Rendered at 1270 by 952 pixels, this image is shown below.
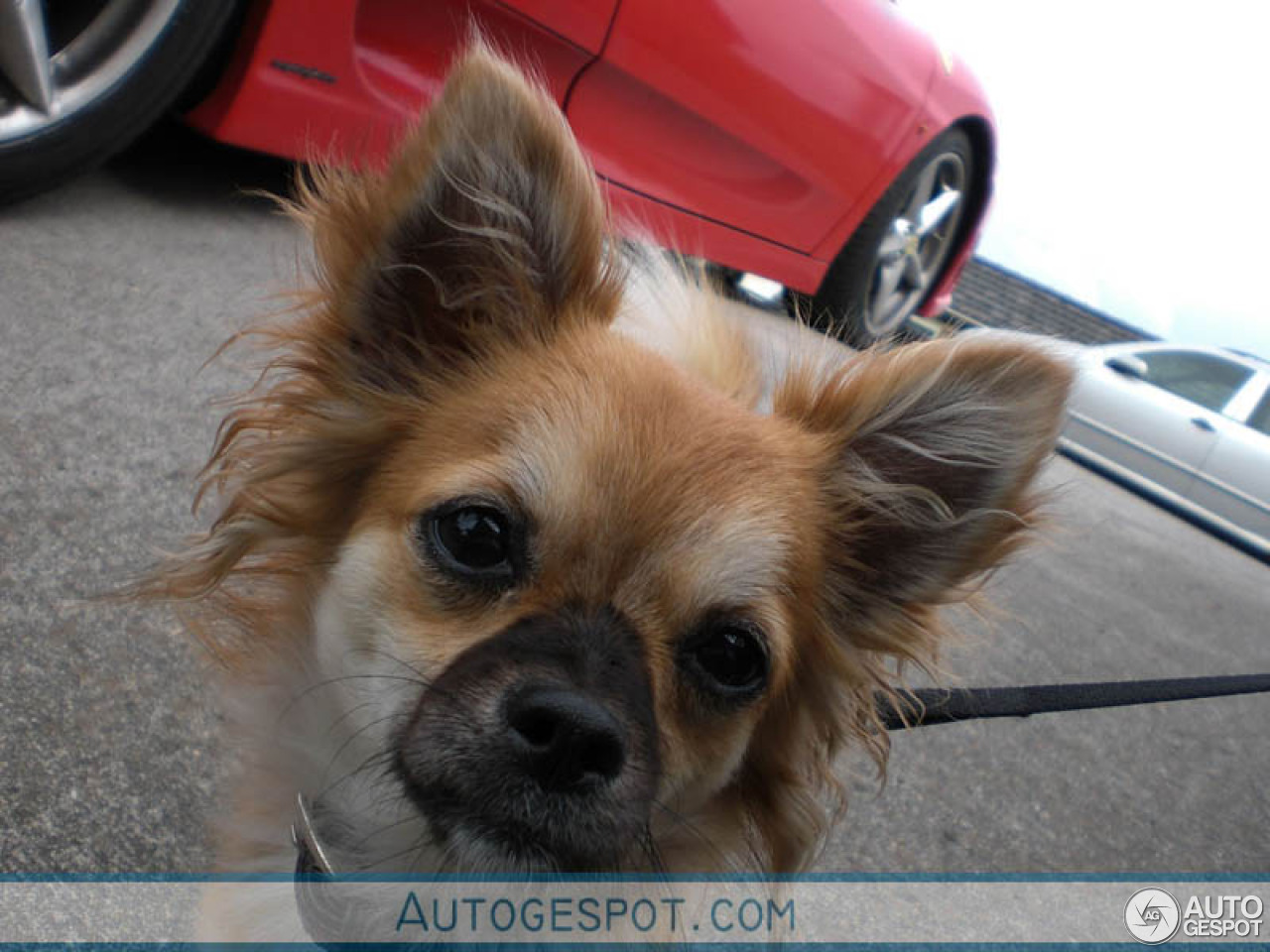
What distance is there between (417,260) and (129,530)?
3.29ft

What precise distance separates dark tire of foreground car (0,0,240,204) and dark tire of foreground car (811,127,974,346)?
282 cm

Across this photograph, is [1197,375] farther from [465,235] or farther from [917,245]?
[465,235]

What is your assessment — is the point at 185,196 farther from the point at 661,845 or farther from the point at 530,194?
the point at 661,845

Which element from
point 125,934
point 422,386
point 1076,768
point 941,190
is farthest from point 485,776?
point 941,190

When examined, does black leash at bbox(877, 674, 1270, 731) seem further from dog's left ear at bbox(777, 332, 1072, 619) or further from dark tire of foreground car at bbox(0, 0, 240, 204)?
dark tire of foreground car at bbox(0, 0, 240, 204)

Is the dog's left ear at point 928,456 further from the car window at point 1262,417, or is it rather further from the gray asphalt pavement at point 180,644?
the car window at point 1262,417

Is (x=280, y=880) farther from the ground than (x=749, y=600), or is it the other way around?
(x=749, y=600)

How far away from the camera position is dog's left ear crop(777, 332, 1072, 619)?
1.70m

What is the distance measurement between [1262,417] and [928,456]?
8048 millimetres

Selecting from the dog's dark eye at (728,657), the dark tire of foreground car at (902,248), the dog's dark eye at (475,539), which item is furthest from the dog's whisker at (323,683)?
the dark tire of foreground car at (902,248)

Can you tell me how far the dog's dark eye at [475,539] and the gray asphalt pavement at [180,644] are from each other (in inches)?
28.5

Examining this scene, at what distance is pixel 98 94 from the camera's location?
9.10 ft

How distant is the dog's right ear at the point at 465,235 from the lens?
1581 mm

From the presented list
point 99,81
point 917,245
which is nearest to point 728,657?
point 99,81
